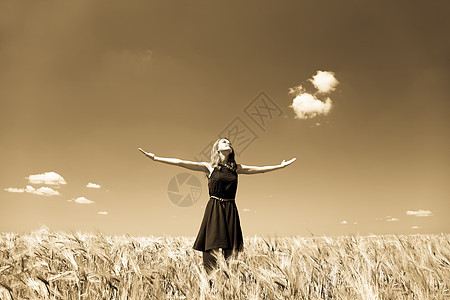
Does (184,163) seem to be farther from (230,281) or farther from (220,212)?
(230,281)

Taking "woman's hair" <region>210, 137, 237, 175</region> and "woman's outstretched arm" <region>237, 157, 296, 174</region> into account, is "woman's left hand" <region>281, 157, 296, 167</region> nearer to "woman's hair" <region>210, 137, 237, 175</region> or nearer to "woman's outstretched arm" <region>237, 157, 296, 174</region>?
"woman's outstretched arm" <region>237, 157, 296, 174</region>

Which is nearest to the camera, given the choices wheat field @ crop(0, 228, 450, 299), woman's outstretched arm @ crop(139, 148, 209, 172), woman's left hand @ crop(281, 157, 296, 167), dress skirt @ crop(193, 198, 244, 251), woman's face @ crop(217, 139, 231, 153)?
wheat field @ crop(0, 228, 450, 299)

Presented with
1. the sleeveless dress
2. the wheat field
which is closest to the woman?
the sleeveless dress

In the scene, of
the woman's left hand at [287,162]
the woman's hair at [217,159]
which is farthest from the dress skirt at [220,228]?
the woman's left hand at [287,162]

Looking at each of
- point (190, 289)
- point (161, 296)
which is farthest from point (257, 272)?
point (161, 296)

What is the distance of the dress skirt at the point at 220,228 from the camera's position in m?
4.11

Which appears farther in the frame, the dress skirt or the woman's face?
the woman's face

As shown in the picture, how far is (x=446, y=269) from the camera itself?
3.19 metres

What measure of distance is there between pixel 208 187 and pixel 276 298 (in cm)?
230

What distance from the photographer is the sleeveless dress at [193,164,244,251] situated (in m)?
A: 4.14

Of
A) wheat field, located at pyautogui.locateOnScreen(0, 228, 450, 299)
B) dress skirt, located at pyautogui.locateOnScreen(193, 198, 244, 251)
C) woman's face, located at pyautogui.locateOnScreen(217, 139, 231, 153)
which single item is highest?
woman's face, located at pyautogui.locateOnScreen(217, 139, 231, 153)

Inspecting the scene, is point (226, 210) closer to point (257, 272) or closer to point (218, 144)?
point (218, 144)

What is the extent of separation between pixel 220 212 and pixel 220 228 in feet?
0.67

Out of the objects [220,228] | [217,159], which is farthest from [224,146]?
[220,228]
